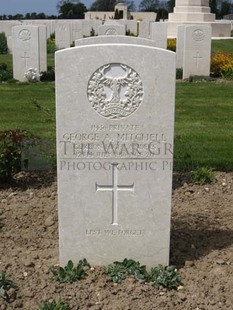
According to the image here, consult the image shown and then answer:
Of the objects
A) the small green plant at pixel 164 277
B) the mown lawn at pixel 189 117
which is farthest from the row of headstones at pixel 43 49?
the small green plant at pixel 164 277

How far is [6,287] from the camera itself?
3.60 metres

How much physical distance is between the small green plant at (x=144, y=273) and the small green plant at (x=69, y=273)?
18 cm

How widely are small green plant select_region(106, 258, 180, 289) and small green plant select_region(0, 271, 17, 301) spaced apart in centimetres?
61

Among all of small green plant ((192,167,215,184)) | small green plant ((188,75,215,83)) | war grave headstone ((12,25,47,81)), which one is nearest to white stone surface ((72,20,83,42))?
war grave headstone ((12,25,47,81))

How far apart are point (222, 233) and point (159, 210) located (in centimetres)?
92

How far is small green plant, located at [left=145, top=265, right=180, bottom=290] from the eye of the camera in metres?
3.68

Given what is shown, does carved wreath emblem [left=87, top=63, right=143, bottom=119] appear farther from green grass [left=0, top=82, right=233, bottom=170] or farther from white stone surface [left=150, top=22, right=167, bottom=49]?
white stone surface [left=150, top=22, right=167, bottom=49]

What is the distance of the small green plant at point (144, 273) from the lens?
12.1 feet

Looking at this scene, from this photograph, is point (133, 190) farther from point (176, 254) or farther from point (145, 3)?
point (145, 3)

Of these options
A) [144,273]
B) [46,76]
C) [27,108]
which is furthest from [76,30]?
[144,273]

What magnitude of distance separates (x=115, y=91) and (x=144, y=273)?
1.17 m

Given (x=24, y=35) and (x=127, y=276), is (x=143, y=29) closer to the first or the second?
(x=24, y=35)

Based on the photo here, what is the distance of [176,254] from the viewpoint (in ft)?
13.5

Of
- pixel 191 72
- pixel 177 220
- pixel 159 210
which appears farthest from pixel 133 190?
pixel 191 72
